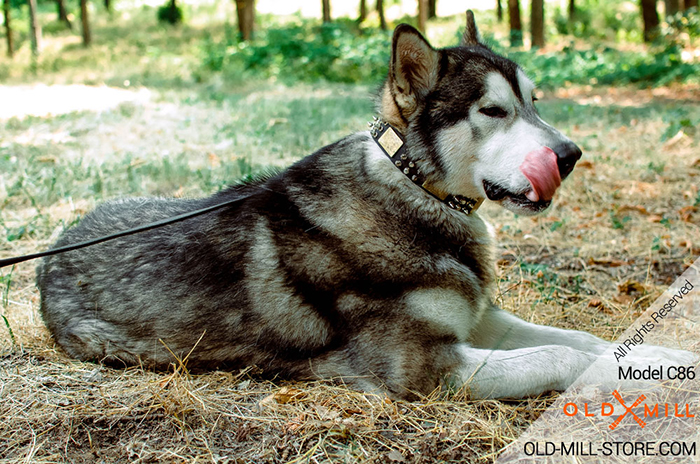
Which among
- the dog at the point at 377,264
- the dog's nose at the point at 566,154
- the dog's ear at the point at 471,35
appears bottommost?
the dog at the point at 377,264

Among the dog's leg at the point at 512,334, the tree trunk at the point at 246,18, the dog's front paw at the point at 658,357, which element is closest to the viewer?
the dog's front paw at the point at 658,357

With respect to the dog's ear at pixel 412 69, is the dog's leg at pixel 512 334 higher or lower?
lower

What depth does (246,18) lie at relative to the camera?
770 inches

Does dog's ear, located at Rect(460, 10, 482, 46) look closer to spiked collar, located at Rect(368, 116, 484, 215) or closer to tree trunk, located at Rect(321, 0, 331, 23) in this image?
spiked collar, located at Rect(368, 116, 484, 215)

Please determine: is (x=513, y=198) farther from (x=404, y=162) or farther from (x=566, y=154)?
(x=404, y=162)

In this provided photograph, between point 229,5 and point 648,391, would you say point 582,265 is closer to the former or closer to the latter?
point 648,391

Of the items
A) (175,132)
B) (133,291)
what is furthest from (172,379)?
(175,132)

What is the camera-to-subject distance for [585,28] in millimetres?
26484

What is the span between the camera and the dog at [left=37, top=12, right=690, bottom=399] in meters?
2.77

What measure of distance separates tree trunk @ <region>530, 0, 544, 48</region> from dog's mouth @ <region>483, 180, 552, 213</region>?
17965 mm

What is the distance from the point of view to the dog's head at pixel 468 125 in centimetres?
282

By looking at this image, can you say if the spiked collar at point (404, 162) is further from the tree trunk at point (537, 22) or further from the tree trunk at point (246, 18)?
the tree trunk at point (537, 22)

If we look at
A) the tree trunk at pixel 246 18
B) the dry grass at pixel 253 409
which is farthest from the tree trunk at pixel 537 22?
the dry grass at pixel 253 409

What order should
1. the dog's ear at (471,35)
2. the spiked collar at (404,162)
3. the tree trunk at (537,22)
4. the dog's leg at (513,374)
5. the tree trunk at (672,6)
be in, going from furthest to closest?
the tree trunk at (537,22), the tree trunk at (672,6), the dog's ear at (471,35), the spiked collar at (404,162), the dog's leg at (513,374)
